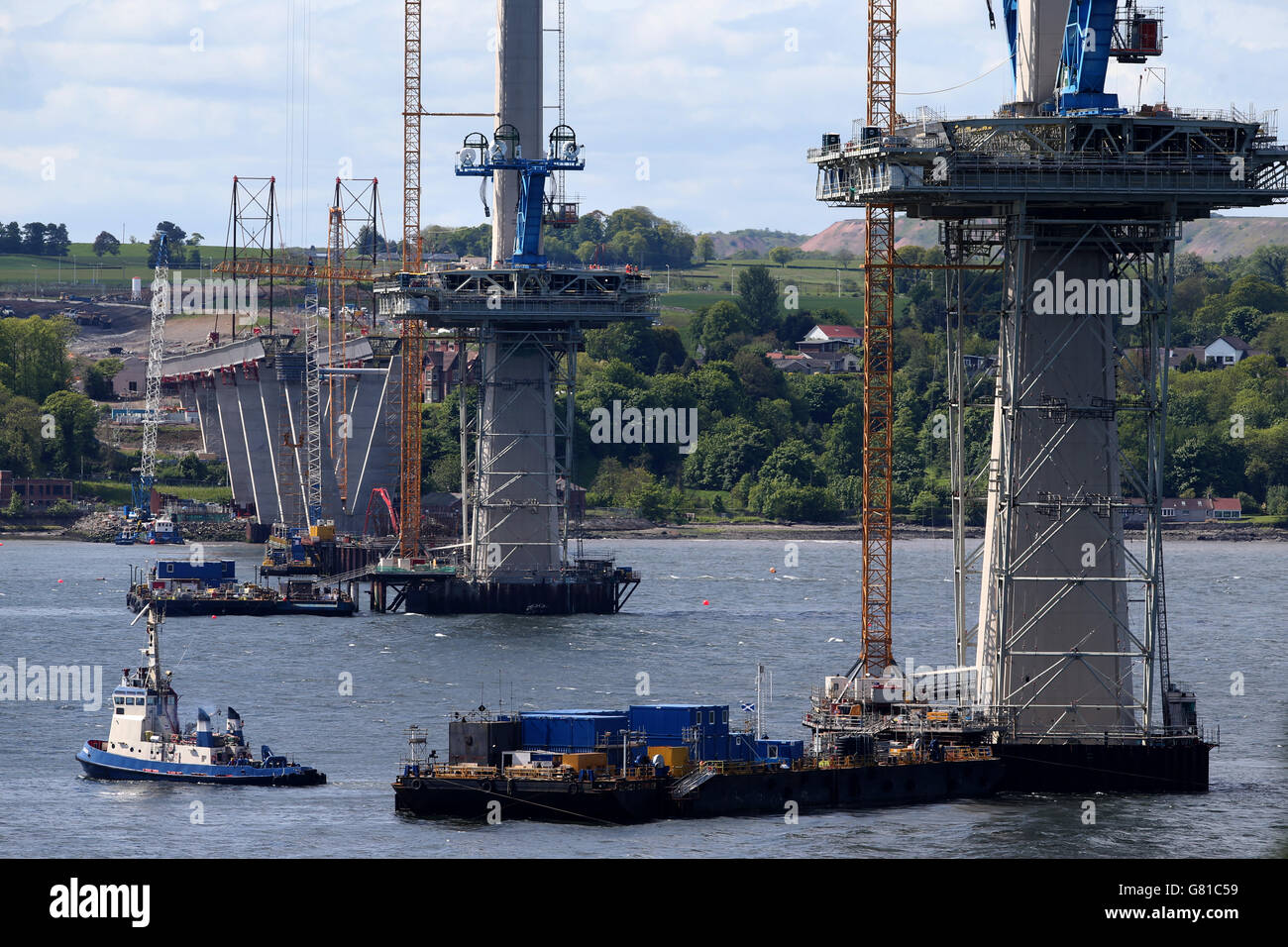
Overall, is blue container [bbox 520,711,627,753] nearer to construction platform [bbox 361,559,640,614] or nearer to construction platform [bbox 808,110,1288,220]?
construction platform [bbox 808,110,1288,220]

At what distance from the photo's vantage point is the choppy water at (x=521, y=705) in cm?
7512

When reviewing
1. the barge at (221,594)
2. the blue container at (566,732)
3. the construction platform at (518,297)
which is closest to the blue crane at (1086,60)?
the blue container at (566,732)

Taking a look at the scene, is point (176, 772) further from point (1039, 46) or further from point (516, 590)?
point (516, 590)

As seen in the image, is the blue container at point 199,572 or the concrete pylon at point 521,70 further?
the blue container at point 199,572

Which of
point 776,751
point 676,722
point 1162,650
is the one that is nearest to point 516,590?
point 776,751

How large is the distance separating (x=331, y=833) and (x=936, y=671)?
1039 inches

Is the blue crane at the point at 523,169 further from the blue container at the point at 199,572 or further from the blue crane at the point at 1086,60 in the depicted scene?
the blue crane at the point at 1086,60

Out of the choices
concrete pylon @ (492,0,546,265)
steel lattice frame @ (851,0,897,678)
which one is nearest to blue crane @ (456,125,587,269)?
concrete pylon @ (492,0,546,265)

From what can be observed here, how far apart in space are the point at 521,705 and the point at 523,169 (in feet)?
211

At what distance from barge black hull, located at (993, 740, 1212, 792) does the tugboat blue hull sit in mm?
26839

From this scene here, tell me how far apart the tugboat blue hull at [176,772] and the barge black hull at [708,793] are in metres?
9.07

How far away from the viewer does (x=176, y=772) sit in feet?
292
